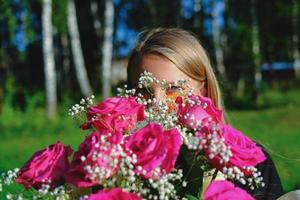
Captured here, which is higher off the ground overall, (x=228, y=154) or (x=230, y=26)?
(x=228, y=154)

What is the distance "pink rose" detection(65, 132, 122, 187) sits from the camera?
1.21m

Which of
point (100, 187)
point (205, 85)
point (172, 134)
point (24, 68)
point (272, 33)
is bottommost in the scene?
point (24, 68)

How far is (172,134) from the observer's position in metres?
1.25

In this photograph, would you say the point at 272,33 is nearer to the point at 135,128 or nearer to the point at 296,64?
the point at 296,64

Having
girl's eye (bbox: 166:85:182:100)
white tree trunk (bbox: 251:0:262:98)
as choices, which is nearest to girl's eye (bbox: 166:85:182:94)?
girl's eye (bbox: 166:85:182:100)

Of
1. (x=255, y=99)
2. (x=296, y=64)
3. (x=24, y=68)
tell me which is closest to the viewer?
(x=255, y=99)

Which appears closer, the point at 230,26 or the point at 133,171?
the point at 133,171

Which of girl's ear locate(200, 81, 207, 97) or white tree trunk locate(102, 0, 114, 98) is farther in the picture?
white tree trunk locate(102, 0, 114, 98)

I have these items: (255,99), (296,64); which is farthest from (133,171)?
(296,64)

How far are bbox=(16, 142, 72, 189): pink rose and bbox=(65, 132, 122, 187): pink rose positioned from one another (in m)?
0.07

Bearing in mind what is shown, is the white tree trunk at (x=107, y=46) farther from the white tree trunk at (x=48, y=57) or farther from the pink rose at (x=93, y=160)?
the pink rose at (x=93, y=160)

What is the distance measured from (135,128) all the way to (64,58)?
1442 inches

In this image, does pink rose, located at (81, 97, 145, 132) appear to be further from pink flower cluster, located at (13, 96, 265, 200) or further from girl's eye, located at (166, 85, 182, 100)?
girl's eye, located at (166, 85, 182, 100)

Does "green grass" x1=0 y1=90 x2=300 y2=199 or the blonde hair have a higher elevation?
the blonde hair
